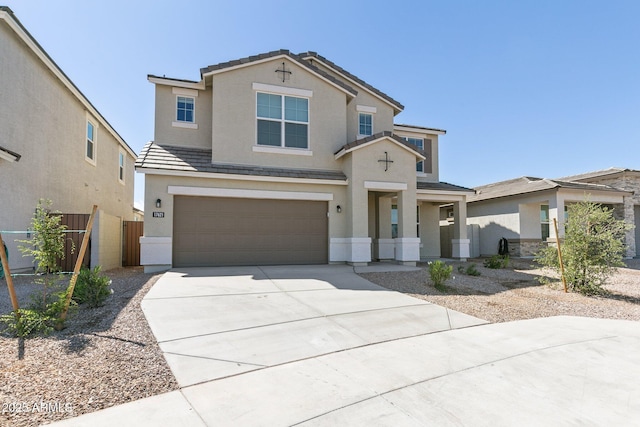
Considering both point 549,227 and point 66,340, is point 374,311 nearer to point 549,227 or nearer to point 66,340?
point 66,340

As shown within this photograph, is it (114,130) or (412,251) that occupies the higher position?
(114,130)

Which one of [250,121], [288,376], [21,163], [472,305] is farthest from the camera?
[250,121]

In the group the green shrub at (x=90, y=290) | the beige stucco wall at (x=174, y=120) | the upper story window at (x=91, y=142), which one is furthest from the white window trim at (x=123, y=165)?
the green shrub at (x=90, y=290)

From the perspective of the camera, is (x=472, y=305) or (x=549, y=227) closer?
(x=472, y=305)

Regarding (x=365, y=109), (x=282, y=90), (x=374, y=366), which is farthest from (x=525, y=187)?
(x=374, y=366)

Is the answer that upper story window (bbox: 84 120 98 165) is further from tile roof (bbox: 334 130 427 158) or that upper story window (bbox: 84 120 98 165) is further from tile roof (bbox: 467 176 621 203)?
tile roof (bbox: 467 176 621 203)

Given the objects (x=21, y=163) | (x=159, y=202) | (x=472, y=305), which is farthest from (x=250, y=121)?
(x=472, y=305)

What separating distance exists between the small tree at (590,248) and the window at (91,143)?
18331 mm

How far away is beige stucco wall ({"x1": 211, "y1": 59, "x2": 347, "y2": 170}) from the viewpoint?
39.0ft

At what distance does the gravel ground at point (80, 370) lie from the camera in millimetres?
3092

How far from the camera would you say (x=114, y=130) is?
1805 centimetres

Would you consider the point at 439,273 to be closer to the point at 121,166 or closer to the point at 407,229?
the point at 407,229

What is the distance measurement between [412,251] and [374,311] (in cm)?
665

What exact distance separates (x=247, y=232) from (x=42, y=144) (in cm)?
759
